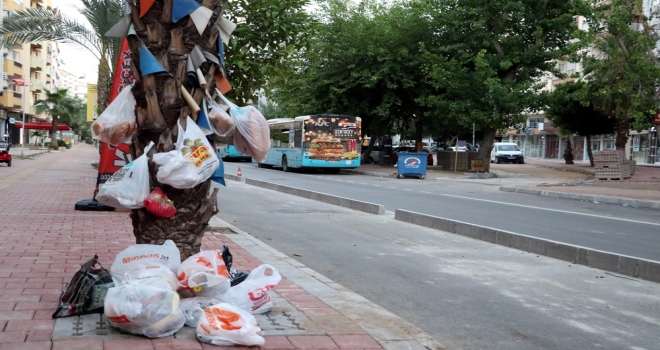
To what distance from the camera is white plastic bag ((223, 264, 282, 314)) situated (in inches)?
195

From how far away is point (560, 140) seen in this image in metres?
68.9

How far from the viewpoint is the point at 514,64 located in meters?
34.1

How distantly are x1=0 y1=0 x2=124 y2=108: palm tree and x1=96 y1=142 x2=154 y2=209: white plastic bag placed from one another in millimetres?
16205

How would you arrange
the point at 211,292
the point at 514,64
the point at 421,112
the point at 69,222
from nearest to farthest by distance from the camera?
1. the point at 211,292
2. the point at 69,222
3. the point at 514,64
4. the point at 421,112

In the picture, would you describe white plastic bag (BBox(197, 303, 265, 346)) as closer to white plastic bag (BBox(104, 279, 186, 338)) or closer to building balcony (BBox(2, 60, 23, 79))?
white plastic bag (BBox(104, 279, 186, 338))

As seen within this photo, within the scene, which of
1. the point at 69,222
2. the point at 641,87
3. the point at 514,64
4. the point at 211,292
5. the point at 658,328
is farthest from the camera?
the point at 514,64

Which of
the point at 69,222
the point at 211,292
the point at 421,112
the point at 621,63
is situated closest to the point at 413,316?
the point at 211,292

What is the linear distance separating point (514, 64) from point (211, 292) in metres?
31.6

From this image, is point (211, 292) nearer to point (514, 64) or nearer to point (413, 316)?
point (413, 316)

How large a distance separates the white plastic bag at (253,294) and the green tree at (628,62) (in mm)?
Result: 27447

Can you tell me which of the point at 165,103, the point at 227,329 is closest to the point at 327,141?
the point at 165,103

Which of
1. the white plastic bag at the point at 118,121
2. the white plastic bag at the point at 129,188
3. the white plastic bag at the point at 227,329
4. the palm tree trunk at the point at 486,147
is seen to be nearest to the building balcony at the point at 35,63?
the palm tree trunk at the point at 486,147

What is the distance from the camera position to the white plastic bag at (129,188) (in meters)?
4.93

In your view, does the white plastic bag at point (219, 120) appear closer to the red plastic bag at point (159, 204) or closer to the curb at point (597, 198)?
the red plastic bag at point (159, 204)
